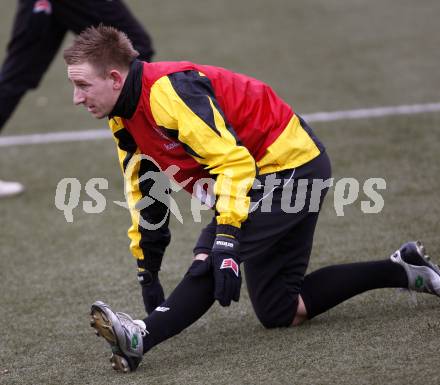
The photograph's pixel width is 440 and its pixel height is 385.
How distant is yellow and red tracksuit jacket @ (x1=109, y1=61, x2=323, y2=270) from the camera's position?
3.00 metres

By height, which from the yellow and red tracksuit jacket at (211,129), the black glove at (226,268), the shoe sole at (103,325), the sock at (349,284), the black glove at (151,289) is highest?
the yellow and red tracksuit jacket at (211,129)

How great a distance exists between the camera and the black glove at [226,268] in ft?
9.87

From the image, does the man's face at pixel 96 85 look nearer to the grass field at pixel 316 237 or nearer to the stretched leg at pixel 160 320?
the stretched leg at pixel 160 320

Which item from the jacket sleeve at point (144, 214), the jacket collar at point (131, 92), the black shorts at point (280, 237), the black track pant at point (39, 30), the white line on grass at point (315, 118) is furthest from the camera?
the white line on grass at point (315, 118)

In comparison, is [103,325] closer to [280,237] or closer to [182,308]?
Result: [182,308]

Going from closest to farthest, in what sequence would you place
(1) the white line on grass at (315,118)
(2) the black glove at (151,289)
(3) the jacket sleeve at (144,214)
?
1. (3) the jacket sleeve at (144,214)
2. (2) the black glove at (151,289)
3. (1) the white line on grass at (315,118)

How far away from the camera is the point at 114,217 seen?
5215 mm

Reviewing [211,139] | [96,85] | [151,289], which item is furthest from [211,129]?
[151,289]

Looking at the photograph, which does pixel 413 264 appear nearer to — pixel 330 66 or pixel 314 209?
pixel 314 209

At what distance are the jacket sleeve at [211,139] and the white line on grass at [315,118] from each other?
11.7ft

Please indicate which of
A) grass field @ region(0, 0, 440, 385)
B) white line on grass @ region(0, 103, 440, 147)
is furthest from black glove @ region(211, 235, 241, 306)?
white line on grass @ region(0, 103, 440, 147)

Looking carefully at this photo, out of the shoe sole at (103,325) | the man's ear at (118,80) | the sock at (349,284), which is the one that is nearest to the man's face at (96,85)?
the man's ear at (118,80)

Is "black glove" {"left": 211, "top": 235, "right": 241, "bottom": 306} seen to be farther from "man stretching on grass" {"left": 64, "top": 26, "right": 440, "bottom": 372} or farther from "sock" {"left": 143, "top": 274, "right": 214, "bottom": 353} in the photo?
"sock" {"left": 143, "top": 274, "right": 214, "bottom": 353}

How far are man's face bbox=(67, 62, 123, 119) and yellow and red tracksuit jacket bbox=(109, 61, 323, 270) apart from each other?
4 cm
